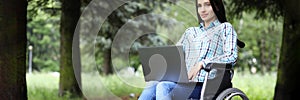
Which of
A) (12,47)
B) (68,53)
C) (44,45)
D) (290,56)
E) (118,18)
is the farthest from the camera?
(44,45)

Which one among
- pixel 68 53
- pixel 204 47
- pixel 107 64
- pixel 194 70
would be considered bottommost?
pixel 107 64

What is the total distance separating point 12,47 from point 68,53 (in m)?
4.50

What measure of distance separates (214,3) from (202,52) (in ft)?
1.53

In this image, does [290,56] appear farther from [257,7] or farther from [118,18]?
[118,18]

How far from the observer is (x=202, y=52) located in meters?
4.59

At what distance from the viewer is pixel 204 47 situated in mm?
4594

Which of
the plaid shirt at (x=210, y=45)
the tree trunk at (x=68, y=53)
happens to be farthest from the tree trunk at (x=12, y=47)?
the tree trunk at (x=68, y=53)

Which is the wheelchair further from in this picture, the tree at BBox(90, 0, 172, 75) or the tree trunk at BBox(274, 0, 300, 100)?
the tree at BBox(90, 0, 172, 75)

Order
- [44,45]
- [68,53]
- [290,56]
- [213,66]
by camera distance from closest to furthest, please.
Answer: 1. [213,66]
2. [290,56]
3. [68,53]
4. [44,45]

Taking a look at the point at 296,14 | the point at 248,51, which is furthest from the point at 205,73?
the point at 248,51

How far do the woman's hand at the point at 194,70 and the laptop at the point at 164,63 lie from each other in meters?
0.06

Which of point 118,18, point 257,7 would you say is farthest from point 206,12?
point 118,18

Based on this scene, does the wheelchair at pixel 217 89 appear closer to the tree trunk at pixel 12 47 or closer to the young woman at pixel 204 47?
the young woman at pixel 204 47

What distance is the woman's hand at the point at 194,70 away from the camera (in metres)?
4.32
